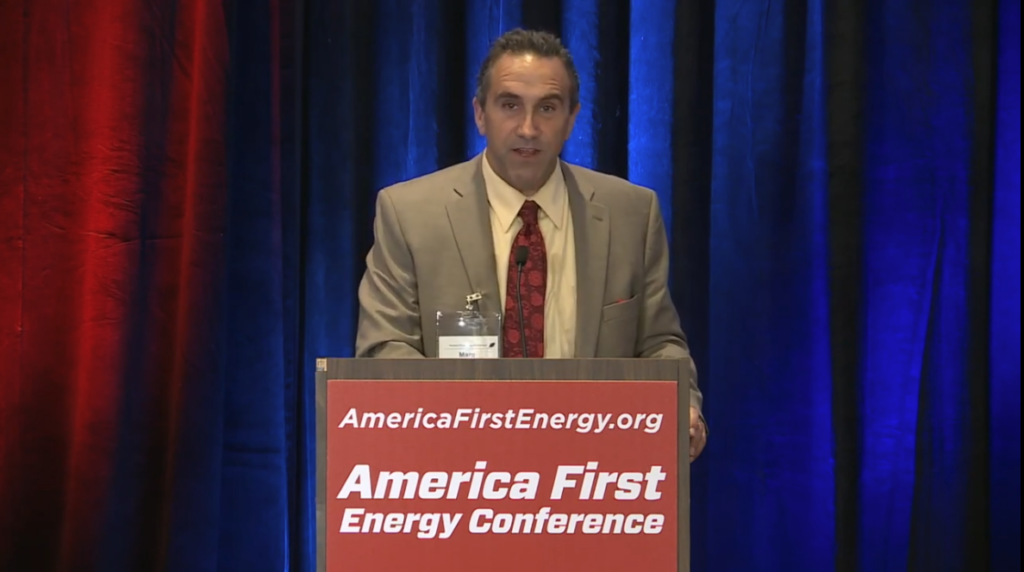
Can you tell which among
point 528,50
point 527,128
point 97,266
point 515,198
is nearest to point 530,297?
point 515,198

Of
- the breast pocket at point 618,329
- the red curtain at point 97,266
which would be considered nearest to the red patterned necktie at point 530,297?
the breast pocket at point 618,329

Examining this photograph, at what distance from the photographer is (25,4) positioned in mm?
2658

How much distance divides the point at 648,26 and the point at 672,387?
1.94 m

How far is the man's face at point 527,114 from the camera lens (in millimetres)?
1814

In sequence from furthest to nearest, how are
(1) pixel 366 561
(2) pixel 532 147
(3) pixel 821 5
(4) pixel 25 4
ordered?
(3) pixel 821 5
(4) pixel 25 4
(2) pixel 532 147
(1) pixel 366 561

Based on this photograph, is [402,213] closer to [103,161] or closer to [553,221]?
[553,221]

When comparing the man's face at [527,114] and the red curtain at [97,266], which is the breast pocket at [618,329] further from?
the red curtain at [97,266]

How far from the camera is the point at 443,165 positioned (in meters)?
2.79

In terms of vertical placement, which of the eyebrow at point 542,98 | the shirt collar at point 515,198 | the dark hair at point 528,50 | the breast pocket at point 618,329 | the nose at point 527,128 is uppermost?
the dark hair at point 528,50

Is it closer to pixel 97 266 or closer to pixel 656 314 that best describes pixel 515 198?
pixel 656 314

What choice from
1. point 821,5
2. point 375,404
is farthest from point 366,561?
point 821,5

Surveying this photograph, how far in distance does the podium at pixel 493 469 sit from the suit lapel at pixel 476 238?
0.65 m

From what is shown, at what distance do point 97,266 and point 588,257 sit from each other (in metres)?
1.52

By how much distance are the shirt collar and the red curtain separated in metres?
1.09
